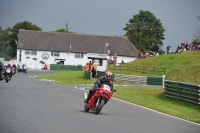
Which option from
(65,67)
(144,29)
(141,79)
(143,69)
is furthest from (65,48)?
(141,79)

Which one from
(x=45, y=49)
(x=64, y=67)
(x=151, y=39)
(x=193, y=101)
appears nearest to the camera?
(x=193, y=101)

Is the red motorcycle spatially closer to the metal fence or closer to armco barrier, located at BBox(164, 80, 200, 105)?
armco barrier, located at BBox(164, 80, 200, 105)

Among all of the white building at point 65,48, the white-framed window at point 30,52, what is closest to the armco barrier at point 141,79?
the white building at point 65,48

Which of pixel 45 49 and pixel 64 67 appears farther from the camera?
pixel 45 49

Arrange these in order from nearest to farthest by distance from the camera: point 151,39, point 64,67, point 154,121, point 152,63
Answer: point 154,121 < point 152,63 < point 64,67 < point 151,39

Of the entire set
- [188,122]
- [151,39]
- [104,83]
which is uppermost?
[151,39]

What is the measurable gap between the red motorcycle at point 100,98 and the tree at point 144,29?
10501 centimetres

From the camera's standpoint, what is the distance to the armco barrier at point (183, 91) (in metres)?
25.2

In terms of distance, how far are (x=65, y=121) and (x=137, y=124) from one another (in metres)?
2.46

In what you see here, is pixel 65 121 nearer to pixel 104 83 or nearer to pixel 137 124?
pixel 137 124

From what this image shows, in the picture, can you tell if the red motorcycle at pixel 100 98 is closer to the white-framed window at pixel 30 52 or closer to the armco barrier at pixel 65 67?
the armco barrier at pixel 65 67

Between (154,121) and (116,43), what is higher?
(116,43)

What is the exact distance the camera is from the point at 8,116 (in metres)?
13.8

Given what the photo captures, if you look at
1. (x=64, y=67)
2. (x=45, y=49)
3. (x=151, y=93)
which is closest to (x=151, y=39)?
(x=45, y=49)
